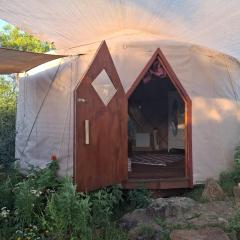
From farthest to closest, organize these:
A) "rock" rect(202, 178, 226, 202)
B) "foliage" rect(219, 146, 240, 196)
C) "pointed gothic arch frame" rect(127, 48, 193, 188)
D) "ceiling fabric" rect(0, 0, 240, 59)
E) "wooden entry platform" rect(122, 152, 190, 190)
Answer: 1. "foliage" rect(219, 146, 240, 196)
2. "pointed gothic arch frame" rect(127, 48, 193, 188)
3. "wooden entry platform" rect(122, 152, 190, 190)
4. "rock" rect(202, 178, 226, 202)
5. "ceiling fabric" rect(0, 0, 240, 59)

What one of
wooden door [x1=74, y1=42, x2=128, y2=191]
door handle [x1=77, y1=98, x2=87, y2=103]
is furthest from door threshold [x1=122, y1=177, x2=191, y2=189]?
door handle [x1=77, y1=98, x2=87, y2=103]

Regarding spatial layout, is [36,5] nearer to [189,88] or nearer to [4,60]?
[4,60]

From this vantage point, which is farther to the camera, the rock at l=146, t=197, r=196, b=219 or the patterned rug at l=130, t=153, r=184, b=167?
the patterned rug at l=130, t=153, r=184, b=167

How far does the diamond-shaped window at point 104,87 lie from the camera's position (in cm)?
476

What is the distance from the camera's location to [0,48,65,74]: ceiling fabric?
5.11 m

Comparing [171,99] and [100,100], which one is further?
[171,99]

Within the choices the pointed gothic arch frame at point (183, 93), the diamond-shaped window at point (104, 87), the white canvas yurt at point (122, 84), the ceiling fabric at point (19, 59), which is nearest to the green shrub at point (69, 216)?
the white canvas yurt at point (122, 84)

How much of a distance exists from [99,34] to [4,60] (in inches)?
70.8

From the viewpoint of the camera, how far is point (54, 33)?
653cm

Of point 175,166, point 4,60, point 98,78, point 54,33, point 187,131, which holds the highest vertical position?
point 54,33

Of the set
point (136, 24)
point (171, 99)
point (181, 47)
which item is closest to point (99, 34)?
point (136, 24)

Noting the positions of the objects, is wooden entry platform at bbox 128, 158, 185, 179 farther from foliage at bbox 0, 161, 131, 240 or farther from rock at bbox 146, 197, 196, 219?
foliage at bbox 0, 161, 131, 240

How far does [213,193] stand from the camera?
5605mm

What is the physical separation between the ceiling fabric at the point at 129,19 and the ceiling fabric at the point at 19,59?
2.05 ft
